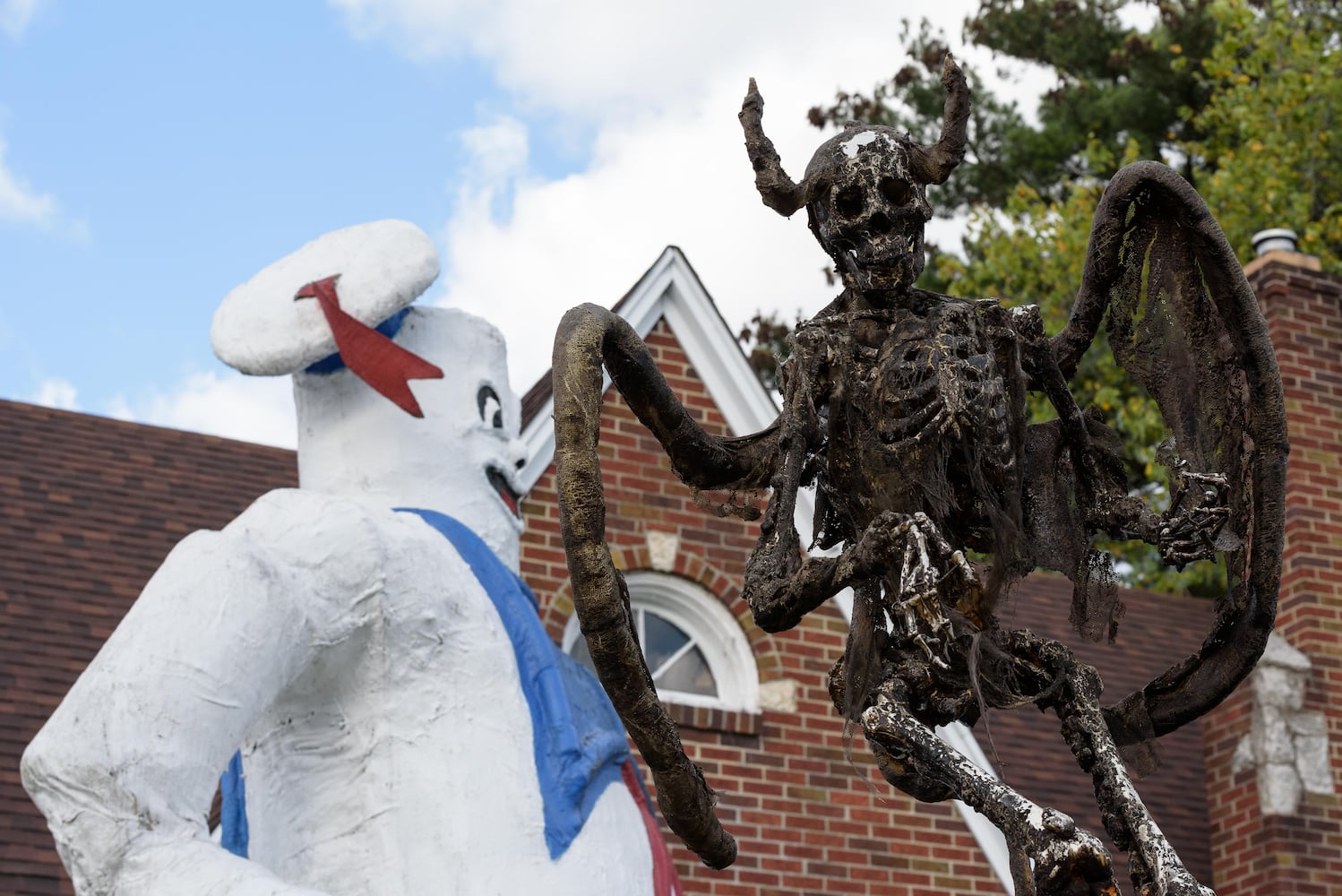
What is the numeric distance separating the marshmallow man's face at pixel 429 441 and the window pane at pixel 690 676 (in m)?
2.76

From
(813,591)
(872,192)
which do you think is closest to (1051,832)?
(813,591)

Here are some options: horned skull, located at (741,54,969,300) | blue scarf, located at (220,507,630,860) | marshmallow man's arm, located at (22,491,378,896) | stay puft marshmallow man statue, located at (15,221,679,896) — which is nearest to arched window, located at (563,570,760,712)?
stay puft marshmallow man statue, located at (15,221,679,896)

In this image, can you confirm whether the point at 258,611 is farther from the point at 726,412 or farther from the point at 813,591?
the point at 726,412

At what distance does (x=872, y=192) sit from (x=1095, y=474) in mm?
583

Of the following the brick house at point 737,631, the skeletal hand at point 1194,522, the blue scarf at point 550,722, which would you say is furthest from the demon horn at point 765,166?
the brick house at point 737,631

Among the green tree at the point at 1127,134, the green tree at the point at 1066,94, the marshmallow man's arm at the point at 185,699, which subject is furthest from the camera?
the green tree at the point at 1066,94

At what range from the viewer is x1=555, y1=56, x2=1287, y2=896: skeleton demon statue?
9.52 ft

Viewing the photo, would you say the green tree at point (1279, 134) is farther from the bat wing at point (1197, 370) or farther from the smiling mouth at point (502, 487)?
the bat wing at point (1197, 370)

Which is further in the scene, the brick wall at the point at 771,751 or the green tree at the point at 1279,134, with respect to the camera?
the green tree at the point at 1279,134

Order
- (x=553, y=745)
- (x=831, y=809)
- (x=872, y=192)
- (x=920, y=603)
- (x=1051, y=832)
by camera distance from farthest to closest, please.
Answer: (x=831, y=809) < (x=553, y=745) < (x=872, y=192) < (x=920, y=603) < (x=1051, y=832)

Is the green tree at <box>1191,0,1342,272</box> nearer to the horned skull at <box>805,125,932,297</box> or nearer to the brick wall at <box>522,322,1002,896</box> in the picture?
the brick wall at <box>522,322,1002,896</box>

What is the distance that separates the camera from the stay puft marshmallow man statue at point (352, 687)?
569 centimetres

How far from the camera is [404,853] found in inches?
240

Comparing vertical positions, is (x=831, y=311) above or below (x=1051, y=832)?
above
